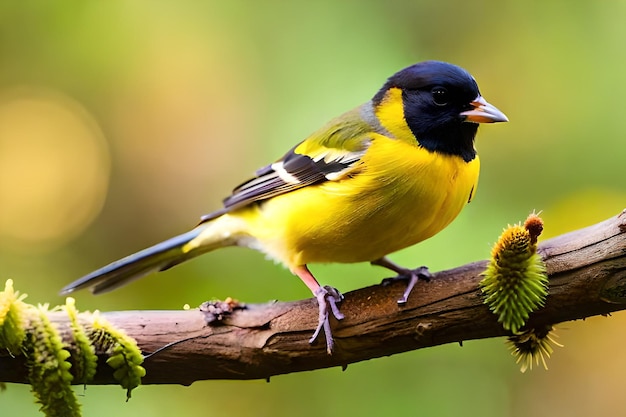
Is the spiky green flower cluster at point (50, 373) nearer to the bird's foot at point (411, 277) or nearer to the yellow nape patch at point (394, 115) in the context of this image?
the bird's foot at point (411, 277)

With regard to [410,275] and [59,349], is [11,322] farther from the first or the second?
[410,275]

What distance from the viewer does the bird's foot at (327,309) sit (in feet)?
5.98

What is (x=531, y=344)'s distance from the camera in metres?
1.71

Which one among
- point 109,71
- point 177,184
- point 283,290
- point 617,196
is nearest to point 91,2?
point 109,71

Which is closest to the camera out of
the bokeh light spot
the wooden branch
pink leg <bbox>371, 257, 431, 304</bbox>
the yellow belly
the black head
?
the wooden branch

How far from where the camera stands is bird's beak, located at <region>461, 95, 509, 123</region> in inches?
79.7

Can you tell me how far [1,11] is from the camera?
11.4ft

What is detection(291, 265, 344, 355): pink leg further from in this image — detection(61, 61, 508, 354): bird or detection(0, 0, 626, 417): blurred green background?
detection(0, 0, 626, 417): blurred green background

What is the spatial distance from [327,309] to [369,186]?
14.9 inches

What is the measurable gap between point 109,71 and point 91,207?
75cm

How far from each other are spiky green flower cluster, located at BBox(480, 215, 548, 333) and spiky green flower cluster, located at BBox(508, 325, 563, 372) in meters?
0.07

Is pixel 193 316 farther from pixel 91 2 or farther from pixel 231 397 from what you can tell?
pixel 91 2

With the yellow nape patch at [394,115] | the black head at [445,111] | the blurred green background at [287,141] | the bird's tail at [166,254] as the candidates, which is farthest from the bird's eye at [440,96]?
the bird's tail at [166,254]

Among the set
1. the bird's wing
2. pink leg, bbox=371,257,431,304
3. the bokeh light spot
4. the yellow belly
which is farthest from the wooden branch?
the bokeh light spot
